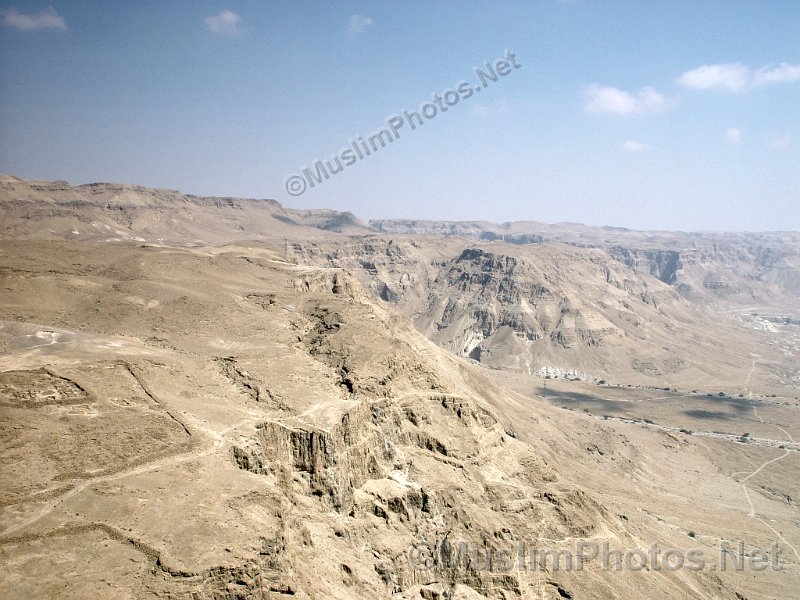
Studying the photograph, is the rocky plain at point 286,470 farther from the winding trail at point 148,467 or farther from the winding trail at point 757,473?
the winding trail at point 757,473

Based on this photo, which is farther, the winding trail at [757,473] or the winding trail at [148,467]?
the winding trail at [757,473]

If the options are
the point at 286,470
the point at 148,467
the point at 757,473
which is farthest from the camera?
the point at 757,473

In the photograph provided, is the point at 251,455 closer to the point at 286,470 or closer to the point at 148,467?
the point at 286,470

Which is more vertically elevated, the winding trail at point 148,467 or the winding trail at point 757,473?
the winding trail at point 148,467

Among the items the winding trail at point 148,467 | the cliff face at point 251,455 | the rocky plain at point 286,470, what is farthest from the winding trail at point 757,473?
the winding trail at point 148,467

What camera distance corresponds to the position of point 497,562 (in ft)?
136

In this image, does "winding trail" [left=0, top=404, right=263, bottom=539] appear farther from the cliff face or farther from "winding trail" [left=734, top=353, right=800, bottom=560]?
"winding trail" [left=734, top=353, right=800, bottom=560]

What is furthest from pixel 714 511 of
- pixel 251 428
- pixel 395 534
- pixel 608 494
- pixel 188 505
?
pixel 188 505

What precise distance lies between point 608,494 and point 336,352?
154 ft

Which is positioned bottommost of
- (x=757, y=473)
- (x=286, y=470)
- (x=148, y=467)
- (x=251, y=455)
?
(x=757, y=473)

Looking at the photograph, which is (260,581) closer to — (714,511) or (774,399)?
(714,511)

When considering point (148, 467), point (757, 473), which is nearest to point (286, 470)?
point (148, 467)

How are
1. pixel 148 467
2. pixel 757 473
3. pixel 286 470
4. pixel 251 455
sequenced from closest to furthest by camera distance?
pixel 148 467, pixel 251 455, pixel 286 470, pixel 757 473

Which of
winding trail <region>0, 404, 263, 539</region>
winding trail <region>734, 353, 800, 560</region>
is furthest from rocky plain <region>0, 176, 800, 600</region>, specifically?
winding trail <region>734, 353, 800, 560</region>
